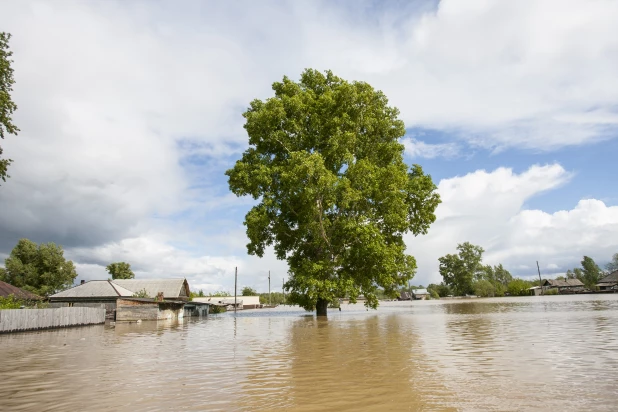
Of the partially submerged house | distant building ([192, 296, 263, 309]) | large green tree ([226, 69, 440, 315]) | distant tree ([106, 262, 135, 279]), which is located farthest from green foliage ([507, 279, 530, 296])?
the partially submerged house

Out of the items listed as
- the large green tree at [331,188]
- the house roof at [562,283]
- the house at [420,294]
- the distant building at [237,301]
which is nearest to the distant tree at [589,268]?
the house roof at [562,283]

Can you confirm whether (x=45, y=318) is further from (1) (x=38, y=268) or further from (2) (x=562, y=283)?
(2) (x=562, y=283)

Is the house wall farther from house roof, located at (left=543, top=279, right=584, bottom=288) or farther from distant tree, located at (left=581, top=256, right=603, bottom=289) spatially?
distant tree, located at (left=581, top=256, right=603, bottom=289)

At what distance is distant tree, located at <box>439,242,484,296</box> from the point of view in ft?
437

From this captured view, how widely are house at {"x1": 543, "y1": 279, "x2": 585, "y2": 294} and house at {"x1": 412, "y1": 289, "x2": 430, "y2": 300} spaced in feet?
163

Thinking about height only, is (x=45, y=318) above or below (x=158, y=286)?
below

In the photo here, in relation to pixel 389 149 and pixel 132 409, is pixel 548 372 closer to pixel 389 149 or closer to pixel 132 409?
pixel 132 409

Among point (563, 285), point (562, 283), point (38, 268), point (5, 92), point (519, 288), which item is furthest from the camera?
point (562, 283)

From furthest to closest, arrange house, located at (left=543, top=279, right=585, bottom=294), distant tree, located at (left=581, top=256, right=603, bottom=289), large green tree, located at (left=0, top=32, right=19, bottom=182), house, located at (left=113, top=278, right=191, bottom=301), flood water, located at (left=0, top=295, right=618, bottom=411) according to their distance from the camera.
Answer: distant tree, located at (left=581, top=256, right=603, bottom=289)
house, located at (left=543, top=279, right=585, bottom=294)
house, located at (left=113, top=278, right=191, bottom=301)
large green tree, located at (left=0, top=32, right=19, bottom=182)
flood water, located at (left=0, top=295, right=618, bottom=411)

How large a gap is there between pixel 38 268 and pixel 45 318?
51.7 meters

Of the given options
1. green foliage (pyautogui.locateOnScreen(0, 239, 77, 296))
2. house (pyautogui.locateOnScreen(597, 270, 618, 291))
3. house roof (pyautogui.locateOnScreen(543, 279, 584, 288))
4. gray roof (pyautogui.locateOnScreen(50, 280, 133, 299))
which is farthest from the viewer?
house roof (pyautogui.locateOnScreen(543, 279, 584, 288))

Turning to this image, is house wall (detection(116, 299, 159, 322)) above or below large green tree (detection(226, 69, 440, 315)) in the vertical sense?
below

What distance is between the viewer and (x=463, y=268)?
134 m

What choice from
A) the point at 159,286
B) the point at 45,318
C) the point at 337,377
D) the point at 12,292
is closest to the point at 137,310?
the point at 12,292
